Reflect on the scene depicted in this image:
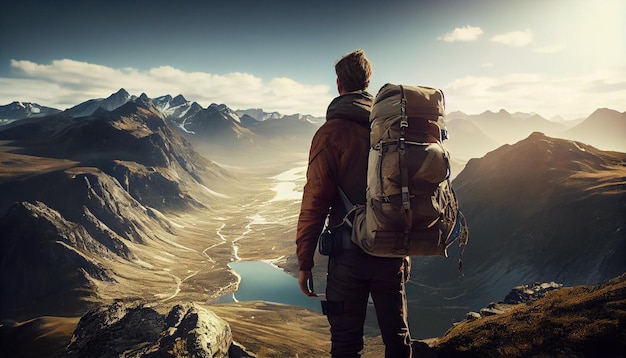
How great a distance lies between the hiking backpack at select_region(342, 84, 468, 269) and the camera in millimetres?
5906

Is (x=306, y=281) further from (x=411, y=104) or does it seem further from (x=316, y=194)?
(x=411, y=104)

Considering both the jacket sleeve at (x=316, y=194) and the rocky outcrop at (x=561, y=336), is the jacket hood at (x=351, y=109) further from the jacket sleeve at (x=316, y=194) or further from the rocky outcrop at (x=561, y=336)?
the rocky outcrop at (x=561, y=336)

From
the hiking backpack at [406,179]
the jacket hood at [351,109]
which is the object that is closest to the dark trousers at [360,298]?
the hiking backpack at [406,179]

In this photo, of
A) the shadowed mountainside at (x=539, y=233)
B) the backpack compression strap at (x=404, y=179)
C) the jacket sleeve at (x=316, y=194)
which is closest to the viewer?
the backpack compression strap at (x=404, y=179)

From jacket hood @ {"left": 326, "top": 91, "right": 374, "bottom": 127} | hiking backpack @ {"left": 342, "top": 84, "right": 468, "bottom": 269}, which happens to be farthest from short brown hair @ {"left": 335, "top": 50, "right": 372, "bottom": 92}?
hiking backpack @ {"left": 342, "top": 84, "right": 468, "bottom": 269}

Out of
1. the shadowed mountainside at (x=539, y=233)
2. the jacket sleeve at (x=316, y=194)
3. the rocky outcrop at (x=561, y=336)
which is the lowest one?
the shadowed mountainside at (x=539, y=233)

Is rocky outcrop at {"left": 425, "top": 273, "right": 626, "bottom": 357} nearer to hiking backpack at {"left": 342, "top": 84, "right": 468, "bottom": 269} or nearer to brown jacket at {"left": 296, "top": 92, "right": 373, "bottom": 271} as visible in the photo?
hiking backpack at {"left": 342, "top": 84, "right": 468, "bottom": 269}

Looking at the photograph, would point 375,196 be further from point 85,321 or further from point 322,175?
point 85,321

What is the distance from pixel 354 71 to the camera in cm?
732

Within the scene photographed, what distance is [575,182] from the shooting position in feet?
527

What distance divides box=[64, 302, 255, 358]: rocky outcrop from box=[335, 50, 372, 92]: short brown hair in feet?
44.1

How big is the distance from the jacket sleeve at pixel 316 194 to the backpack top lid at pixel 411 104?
1.06 metres

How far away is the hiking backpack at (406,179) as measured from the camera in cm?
591

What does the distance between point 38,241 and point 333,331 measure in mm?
240497
